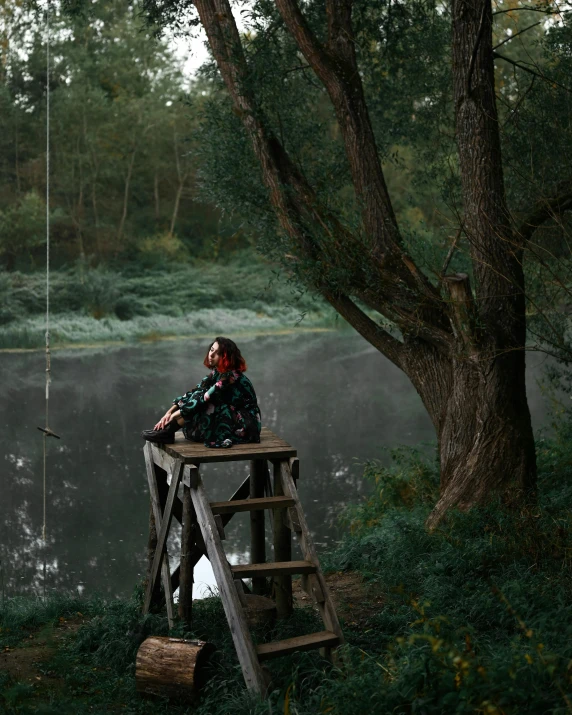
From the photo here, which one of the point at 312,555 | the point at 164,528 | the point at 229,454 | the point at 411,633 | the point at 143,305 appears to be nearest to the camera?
the point at 411,633

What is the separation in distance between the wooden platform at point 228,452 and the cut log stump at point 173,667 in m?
1.16

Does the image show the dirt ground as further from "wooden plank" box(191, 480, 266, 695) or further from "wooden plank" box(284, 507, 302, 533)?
"wooden plank" box(284, 507, 302, 533)

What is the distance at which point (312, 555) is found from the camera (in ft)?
18.5

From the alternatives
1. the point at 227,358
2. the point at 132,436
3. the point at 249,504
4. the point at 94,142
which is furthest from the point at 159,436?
the point at 94,142

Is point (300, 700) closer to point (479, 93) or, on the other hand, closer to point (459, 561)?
point (459, 561)

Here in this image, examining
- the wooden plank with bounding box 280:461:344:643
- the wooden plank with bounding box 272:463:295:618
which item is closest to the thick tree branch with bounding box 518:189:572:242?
the wooden plank with bounding box 280:461:344:643

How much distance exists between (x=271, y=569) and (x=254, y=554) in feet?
4.19

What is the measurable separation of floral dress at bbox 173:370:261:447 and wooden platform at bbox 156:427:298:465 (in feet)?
0.30

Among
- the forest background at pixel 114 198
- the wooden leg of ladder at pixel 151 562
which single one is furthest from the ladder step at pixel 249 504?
the forest background at pixel 114 198

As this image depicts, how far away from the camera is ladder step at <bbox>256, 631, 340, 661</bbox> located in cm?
506

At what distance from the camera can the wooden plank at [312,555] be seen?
5375mm

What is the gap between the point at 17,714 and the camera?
481 centimetres

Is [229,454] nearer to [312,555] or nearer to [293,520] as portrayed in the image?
[293,520]

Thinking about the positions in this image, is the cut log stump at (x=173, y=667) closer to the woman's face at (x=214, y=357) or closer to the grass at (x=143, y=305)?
the woman's face at (x=214, y=357)
